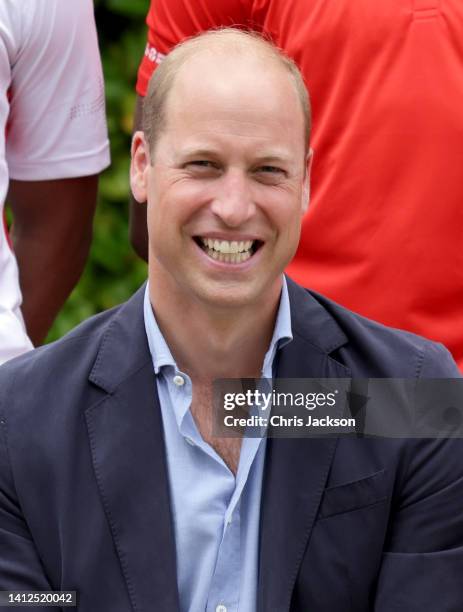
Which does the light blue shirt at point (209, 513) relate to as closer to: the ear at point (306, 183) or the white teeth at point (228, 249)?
the white teeth at point (228, 249)

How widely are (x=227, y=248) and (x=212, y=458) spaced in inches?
15.0

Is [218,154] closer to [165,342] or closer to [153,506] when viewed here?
[165,342]

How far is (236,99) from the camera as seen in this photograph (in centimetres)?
294

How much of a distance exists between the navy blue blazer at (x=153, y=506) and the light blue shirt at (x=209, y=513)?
1.2 inches

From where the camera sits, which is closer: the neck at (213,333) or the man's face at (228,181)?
the man's face at (228,181)

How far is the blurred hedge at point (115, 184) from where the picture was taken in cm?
504

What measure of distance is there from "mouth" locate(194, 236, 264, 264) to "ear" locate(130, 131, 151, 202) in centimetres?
20

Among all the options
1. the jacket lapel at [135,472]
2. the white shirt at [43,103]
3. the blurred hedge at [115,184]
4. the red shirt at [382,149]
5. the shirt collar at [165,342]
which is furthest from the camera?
the blurred hedge at [115,184]

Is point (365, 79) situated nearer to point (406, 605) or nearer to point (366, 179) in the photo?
point (366, 179)

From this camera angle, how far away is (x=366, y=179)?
337 cm

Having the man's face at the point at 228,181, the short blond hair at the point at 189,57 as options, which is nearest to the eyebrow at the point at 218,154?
the man's face at the point at 228,181

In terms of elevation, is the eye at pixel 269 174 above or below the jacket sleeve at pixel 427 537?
above

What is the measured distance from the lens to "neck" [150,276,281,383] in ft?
9.92

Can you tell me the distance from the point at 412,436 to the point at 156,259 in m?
0.57
